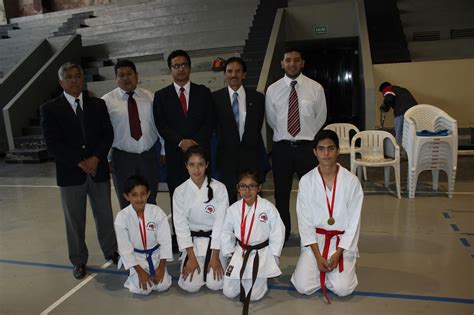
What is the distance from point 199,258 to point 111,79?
850 centimetres

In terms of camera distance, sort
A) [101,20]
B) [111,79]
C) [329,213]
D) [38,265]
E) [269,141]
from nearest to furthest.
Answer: [329,213], [38,265], [269,141], [111,79], [101,20]

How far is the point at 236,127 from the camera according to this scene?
3.17 m

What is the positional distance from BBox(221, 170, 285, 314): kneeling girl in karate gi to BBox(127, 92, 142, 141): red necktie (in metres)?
1.07

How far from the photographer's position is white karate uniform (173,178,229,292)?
9.15 feet

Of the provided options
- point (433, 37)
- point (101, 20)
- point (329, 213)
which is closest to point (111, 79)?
point (101, 20)

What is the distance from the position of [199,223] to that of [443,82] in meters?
6.60

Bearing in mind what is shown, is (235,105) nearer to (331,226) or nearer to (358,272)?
(331,226)

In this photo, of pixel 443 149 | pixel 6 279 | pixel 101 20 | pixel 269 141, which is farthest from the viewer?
Result: pixel 101 20

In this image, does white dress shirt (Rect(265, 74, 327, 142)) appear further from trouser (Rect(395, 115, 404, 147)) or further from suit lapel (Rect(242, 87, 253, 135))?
trouser (Rect(395, 115, 404, 147))

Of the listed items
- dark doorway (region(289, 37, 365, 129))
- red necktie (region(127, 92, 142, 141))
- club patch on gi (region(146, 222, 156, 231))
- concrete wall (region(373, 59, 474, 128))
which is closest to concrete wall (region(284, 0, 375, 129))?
dark doorway (region(289, 37, 365, 129))

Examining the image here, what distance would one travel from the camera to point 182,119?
3174 millimetres

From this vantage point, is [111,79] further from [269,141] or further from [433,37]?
[433,37]

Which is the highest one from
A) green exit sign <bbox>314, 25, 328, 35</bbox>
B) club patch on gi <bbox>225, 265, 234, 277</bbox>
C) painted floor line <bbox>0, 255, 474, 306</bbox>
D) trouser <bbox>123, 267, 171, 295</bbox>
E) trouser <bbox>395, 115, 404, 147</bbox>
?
green exit sign <bbox>314, 25, 328, 35</bbox>

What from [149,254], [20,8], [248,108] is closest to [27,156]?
[149,254]
